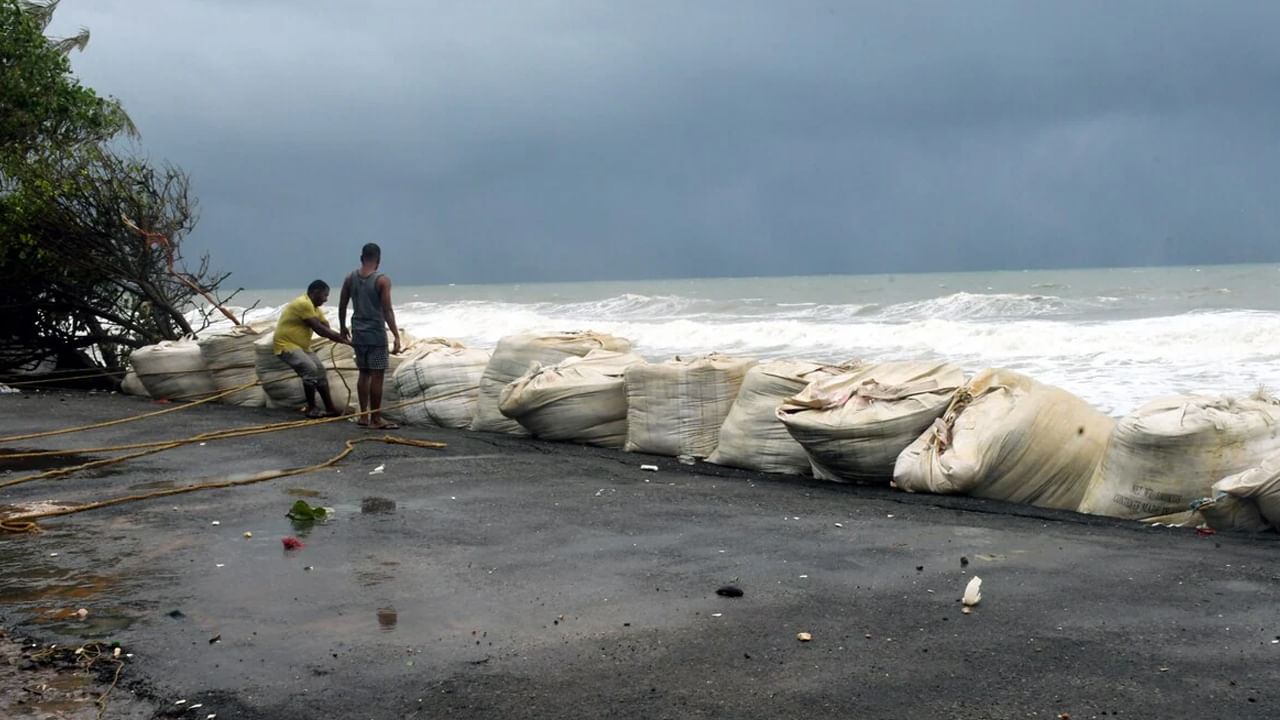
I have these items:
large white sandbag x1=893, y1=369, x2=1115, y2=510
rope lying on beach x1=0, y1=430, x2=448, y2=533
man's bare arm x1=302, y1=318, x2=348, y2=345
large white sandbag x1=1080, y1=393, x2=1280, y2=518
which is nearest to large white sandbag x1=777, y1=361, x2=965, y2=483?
large white sandbag x1=893, y1=369, x2=1115, y2=510

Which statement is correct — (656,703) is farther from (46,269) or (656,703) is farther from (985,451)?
(46,269)

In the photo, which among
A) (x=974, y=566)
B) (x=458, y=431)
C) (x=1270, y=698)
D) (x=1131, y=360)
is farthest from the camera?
(x=1131, y=360)

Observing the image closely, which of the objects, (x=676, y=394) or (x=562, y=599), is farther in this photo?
(x=676, y=394)

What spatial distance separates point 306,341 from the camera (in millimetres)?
9352

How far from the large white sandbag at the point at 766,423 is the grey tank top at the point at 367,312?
115 inches

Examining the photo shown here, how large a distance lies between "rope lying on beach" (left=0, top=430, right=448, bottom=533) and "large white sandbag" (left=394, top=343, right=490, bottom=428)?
0.96 meters

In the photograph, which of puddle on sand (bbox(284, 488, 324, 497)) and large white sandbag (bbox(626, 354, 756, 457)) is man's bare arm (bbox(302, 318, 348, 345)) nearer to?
large white sandbag (bbox(626, 354, 756, 457))

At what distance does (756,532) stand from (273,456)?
361 centimetres

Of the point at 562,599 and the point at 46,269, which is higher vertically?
the point at 46,269

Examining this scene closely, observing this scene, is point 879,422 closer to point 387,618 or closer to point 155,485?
point 387,618

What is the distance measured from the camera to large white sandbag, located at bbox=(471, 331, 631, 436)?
8391 mm

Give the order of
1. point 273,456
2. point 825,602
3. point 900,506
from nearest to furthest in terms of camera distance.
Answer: point 825,602
point 900,506
point 273,456

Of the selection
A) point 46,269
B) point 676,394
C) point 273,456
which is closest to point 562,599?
point 676,394

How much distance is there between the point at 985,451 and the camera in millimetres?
5641
